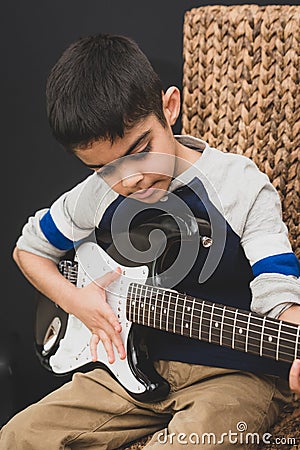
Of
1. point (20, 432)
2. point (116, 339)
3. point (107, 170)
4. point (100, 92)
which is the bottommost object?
point (20, 432)

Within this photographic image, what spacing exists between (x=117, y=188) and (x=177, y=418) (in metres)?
0.31

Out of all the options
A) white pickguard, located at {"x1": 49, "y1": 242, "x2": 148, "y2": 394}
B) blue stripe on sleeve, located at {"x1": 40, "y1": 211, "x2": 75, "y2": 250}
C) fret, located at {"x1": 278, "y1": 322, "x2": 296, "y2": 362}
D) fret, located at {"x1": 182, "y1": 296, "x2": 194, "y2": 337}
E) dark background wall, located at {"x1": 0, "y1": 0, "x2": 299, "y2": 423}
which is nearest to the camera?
fret, located at {"x1": 278, "y1": 322, "x2": 296, "y2": 362}

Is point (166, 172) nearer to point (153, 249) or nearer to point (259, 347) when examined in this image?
point (153, 249)

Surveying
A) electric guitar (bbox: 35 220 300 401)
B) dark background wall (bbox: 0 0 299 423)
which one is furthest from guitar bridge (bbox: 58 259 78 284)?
dark background wall (bbox: 0 0 299 423)

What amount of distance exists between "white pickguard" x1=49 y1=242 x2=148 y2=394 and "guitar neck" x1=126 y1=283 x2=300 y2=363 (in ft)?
0.07

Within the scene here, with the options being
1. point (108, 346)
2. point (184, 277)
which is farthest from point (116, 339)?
point (184, 277)

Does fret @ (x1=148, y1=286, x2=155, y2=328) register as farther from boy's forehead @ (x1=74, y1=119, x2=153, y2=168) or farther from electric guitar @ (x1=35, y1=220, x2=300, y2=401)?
boy's forehead @ (x1=74, y1=119, x2=153, y2=168)

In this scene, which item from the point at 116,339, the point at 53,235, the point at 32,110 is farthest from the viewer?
the point at 32,110

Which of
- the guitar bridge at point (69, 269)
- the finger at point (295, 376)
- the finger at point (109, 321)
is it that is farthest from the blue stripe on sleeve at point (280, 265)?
the guitar bridge at point (69, 269)

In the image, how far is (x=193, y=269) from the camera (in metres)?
1.13

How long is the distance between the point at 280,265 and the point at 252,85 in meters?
0.40

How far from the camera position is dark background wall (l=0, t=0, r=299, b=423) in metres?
1.60

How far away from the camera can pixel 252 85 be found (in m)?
1.33

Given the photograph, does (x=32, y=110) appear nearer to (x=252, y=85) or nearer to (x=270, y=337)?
(x=252, y=85)
